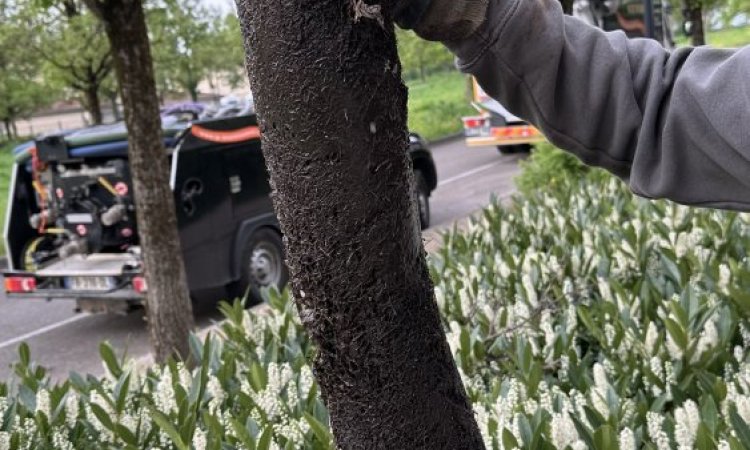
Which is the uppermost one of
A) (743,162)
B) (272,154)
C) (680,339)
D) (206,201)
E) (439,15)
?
(439,15)

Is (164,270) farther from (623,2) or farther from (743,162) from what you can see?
(623,2)

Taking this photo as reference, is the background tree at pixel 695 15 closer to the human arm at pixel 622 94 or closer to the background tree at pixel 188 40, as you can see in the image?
the background tree at pixel 188 40

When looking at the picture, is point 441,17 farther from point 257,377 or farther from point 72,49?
point 72,49

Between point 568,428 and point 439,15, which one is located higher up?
point 439,15

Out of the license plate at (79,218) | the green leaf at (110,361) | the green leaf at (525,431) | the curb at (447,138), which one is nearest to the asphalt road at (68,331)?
the license plate at (79,218)

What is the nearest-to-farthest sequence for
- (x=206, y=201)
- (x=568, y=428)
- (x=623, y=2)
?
(x=568, y=428)
(x=206, y=201)
(x=623, y=2)

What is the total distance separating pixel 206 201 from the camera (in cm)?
810

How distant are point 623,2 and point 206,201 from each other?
8.02 m

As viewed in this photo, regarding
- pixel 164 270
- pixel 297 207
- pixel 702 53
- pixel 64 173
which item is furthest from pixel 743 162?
pixel 64 173

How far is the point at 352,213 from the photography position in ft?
4.66

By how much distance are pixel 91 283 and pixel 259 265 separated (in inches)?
61.3

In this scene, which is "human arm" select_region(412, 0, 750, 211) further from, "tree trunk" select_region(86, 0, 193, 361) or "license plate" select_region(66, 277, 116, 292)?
"license plate" select_region(66, 277, 116, 292)

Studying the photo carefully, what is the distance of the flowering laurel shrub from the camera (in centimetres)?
216

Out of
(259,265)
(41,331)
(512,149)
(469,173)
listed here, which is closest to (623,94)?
(259,265)
